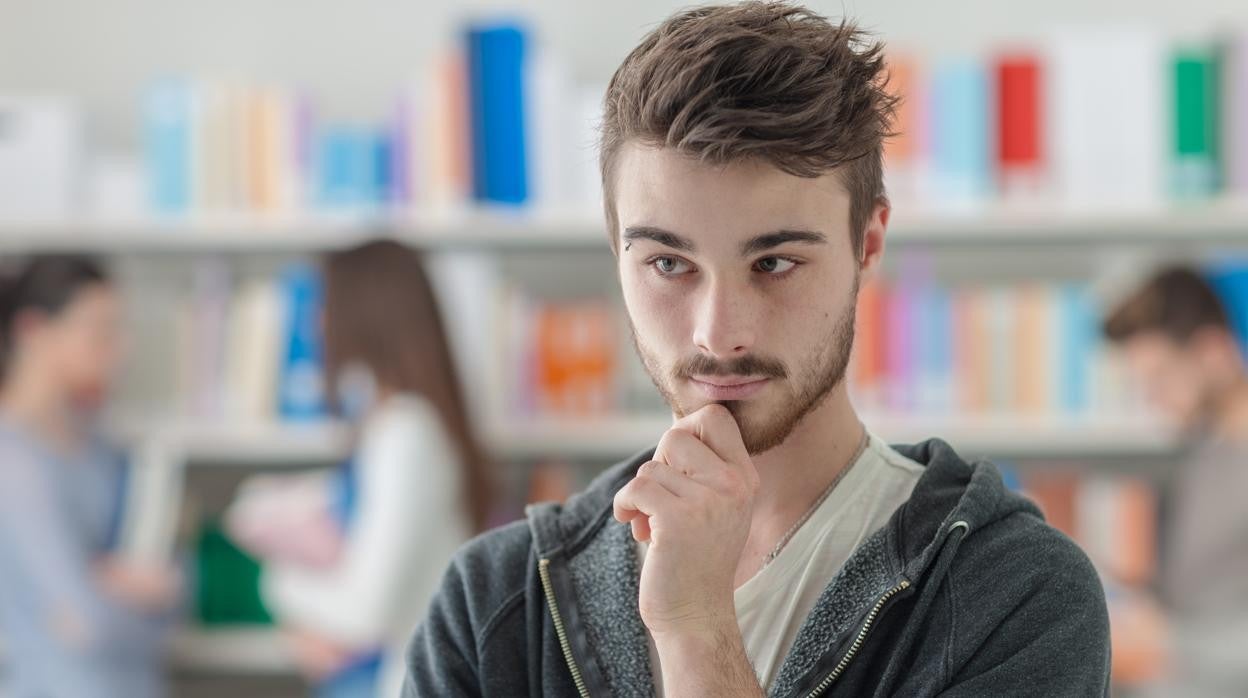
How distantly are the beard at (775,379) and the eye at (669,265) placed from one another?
69mm

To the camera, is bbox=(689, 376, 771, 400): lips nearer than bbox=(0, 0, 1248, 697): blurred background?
Yes

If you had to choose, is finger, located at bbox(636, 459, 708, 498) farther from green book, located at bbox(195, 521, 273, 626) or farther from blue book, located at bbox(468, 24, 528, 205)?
green book, located at bbox(195, 521, 273, 626)

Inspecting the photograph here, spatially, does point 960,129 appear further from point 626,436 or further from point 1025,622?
point 1025,622

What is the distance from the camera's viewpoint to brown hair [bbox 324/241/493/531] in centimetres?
272

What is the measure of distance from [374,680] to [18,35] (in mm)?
2191

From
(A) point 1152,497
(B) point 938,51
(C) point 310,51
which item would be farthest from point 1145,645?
(C) point 310,51

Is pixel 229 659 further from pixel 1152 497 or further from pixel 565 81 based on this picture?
pixel 1152 497

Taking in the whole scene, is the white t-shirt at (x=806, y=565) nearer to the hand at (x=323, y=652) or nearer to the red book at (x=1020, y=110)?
the hand at (x=323, y=652)

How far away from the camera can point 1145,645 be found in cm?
294

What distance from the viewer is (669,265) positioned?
111 centimetres

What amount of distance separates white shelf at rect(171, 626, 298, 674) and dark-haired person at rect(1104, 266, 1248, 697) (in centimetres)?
205

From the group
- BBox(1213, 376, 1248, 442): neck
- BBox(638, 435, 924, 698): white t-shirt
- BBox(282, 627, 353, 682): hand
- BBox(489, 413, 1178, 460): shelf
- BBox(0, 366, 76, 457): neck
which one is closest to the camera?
BBox(638, 435, 924, 698): white t-shirt

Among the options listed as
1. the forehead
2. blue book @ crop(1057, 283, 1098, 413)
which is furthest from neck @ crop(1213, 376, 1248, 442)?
the forehead

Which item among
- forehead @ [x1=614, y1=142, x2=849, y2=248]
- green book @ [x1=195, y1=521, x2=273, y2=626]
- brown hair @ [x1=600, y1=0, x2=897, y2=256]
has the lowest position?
green book @ [x1=195, y1=521, x2=273, y2=626]
